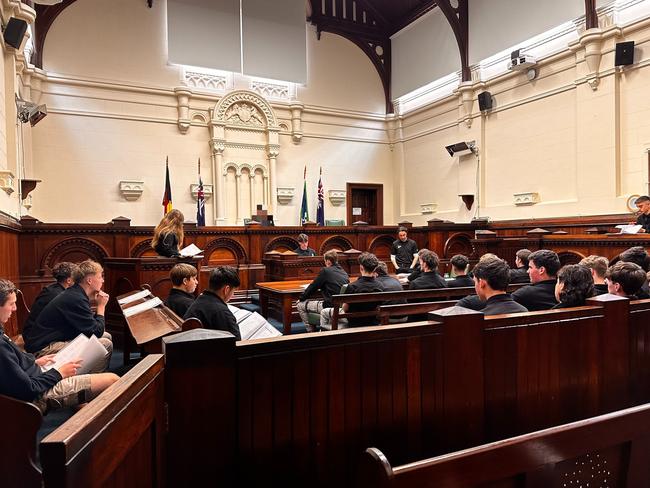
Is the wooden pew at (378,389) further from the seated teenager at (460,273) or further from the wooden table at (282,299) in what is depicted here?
the wooden table at (282,299)

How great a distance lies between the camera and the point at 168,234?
4.23m

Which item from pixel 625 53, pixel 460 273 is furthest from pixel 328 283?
pixel 625 53

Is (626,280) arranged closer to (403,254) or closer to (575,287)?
(575,287)

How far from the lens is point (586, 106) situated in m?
7.24

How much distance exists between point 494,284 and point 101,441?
6.33 ft

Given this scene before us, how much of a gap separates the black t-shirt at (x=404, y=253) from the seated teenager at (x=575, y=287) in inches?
193

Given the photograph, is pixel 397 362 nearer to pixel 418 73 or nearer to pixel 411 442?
pixel 411 442

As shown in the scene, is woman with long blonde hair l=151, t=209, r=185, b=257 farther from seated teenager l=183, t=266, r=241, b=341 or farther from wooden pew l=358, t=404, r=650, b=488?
wooden pew l=358, t=404, r=650, b=488

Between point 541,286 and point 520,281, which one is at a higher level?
point 541,286

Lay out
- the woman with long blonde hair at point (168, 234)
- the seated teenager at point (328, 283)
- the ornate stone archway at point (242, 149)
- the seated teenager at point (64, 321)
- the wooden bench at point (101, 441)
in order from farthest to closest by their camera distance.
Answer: the ornate stone archway at point (242, 149), the woman with long blonde hair at point (168, 234), the seated teenager at point (328, 283), the seated teenager at point (64, 321), the wooden bench at point (101, 441)

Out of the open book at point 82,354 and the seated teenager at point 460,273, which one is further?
the seated teenager at point 460,273

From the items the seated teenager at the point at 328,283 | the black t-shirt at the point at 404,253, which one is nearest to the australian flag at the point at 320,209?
the black t-shirt at the point at 404,253

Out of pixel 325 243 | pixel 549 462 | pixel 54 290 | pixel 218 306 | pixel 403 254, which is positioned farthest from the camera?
pixel 325 243

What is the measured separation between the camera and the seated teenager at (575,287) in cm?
217
